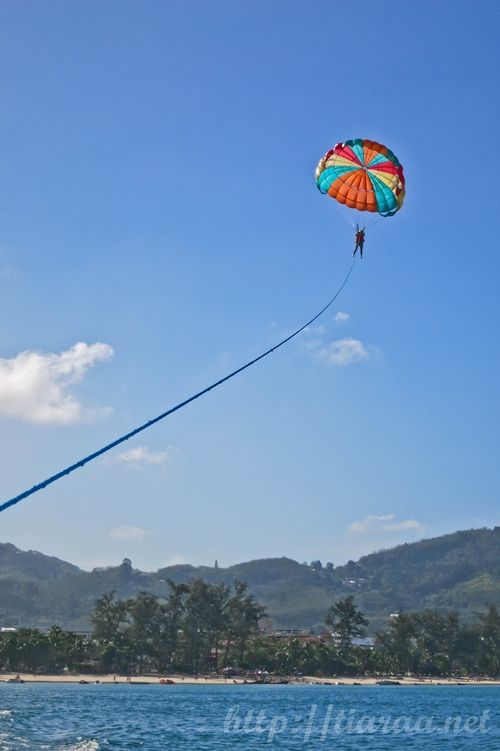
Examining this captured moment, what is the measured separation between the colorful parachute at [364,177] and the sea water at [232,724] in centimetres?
2708

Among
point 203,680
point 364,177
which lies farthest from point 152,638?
point 364,177

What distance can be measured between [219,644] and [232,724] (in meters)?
95.1

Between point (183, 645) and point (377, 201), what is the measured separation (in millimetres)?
116293

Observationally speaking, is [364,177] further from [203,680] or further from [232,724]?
[203,680]

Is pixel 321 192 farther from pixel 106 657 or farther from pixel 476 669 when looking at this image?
pixel 476 669

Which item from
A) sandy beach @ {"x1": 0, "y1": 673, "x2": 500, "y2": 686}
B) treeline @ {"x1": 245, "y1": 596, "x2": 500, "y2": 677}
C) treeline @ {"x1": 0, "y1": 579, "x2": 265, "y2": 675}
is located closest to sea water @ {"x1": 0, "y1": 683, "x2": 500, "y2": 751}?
sandy beach @ {"x1": 0, "y1": 673, "x2": 500, "y2": 686}

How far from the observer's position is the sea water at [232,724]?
47688mm

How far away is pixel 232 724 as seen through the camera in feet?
196

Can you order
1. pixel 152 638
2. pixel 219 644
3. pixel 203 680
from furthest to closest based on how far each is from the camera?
pixel 219 644 < pixel 152 638 < pixel 203 680

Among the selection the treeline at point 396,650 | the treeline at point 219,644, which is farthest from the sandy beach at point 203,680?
the treeline at point 396,650

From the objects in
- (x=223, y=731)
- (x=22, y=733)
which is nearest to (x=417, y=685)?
(x=223, y=731)

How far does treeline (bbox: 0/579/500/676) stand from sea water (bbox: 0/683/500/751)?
40550 millimetres

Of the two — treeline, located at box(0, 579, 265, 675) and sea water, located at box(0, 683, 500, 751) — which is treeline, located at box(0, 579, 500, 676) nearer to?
treeline, located at box(0, 579, 265, 675)

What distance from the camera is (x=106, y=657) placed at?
5305 inches
